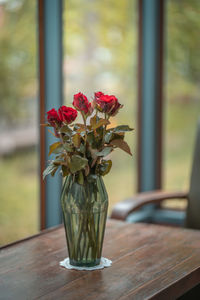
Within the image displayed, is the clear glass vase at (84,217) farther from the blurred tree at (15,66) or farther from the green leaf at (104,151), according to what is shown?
the blurred tree at (15,66)

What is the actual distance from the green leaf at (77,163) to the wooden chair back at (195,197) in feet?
3.30

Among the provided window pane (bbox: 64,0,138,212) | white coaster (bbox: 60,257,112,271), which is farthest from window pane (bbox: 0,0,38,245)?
white coaster (bbox: 60,257,112,271)

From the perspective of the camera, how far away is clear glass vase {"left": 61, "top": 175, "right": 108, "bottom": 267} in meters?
1.22

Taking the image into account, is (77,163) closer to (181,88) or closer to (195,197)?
(195,197)

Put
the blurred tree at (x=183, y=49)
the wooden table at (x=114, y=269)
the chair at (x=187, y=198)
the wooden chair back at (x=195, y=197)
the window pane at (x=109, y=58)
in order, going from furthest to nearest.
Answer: the blurred tree at (x=183, y=49) < the window pane at (x=109, y=58) < the wooden chair back at (x=195, y=197) < the chair at (x=187, y=198) < the wooden table at (x=114, y=269)

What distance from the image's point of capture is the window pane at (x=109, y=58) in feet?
8.50

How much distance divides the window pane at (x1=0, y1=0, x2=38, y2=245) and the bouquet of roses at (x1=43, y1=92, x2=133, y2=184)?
1.57m

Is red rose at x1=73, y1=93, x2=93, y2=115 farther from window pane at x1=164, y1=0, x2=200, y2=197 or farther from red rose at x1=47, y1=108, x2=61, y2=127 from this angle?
window pane at x1=164, y1=0, x2=200, y2=197

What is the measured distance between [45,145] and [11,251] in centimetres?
85

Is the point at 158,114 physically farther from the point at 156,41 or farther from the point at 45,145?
the point at 45,145

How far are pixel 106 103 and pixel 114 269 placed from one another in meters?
0.45

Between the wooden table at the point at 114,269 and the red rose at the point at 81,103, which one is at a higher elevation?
the red rose at the point at 81,103

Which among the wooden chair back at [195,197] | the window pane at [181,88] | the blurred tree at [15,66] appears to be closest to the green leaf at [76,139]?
the wooden chair back at [195,197]

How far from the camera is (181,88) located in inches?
118
